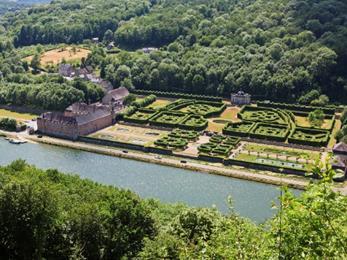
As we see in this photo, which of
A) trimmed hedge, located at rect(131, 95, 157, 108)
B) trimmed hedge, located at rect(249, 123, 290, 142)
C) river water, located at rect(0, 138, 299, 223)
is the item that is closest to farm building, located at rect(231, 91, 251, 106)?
trimmed hedge, located at rect(131, 95, 157, 108)

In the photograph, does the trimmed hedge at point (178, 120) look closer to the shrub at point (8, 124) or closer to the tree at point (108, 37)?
the shrub at point (8, 124)

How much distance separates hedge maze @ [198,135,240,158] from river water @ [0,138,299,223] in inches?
157

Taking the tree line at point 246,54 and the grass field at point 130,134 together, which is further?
the tree line at point 246,54

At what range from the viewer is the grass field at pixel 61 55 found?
97250 millimetres

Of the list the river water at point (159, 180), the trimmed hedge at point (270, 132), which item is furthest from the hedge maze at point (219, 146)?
the river water at point (159, 180)

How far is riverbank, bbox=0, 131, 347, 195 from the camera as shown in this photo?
148 feet

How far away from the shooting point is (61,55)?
102562 millimetres

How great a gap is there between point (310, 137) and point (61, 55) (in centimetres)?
6172

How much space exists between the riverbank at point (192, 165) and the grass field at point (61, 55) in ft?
130

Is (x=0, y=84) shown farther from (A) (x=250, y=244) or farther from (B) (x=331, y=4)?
(A) (x=250, y=244)

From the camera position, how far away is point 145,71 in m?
81.1

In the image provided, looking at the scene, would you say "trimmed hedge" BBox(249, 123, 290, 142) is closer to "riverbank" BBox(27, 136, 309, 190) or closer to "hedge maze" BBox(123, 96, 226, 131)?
"hedge maze" BBox(123, 96, 226, 131)

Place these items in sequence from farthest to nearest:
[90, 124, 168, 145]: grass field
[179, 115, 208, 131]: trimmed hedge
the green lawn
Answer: [179, 115, 208, 131]: trimmed hedge, [90, 124, 168, 145]: grass field, the green lawn

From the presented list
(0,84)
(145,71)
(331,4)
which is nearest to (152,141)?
(145,71)
